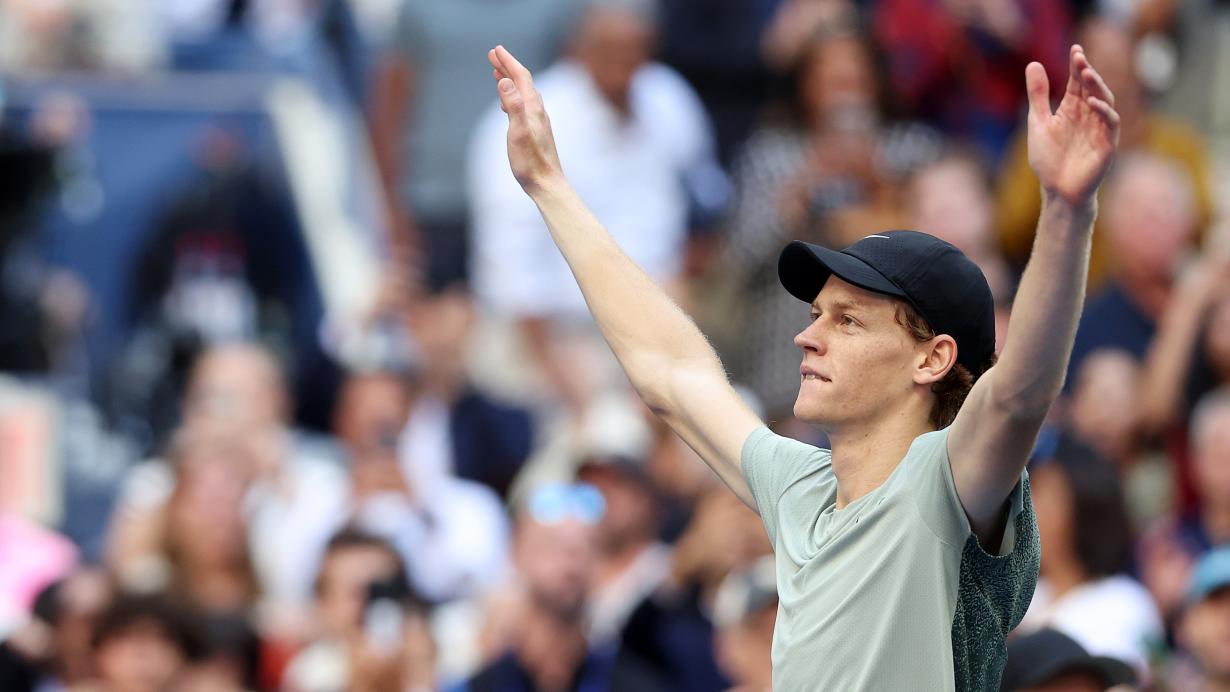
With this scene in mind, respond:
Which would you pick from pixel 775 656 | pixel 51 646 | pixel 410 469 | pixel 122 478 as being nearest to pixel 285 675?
pixel 51 646

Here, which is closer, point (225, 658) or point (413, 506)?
point (225, 658)

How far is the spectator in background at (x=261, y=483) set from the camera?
776 centimetres

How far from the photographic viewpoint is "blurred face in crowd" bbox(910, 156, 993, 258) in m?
8.06

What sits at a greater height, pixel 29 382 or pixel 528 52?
pixel 528 52

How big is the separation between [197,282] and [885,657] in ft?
25.8

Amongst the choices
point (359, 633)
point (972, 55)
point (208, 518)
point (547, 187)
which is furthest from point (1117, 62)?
point (547, 187)

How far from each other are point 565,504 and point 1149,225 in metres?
2.44

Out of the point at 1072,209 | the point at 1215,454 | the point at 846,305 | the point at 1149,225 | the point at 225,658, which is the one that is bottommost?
the point at 225,658

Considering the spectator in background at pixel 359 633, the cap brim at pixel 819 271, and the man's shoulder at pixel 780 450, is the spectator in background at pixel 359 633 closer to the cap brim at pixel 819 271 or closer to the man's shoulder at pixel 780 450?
the man's shoulder at pixel 780 450

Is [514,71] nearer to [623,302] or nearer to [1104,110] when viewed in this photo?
[623,302]

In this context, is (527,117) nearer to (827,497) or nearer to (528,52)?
(827,497)

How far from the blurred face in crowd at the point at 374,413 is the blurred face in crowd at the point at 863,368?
5.25 metres

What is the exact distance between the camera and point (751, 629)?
5.69 m

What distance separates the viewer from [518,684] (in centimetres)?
646
